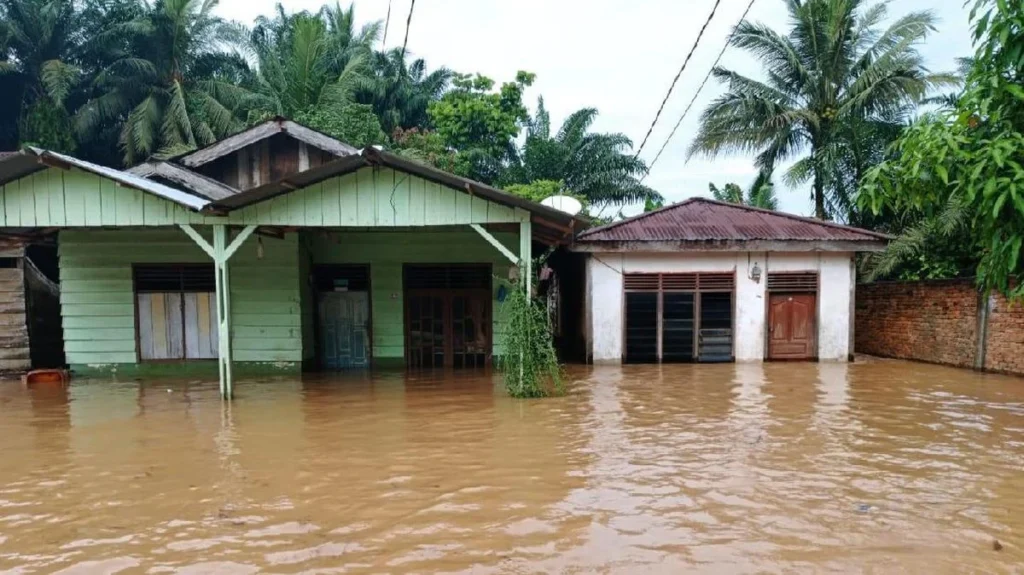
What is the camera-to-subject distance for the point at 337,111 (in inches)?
777

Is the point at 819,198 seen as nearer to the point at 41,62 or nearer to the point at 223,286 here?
the point at 223,286

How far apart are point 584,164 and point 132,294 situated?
17885mm

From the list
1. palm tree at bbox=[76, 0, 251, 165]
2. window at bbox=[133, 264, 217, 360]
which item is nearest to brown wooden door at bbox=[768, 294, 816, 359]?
window at bbox=[133, 264, 217, 360]

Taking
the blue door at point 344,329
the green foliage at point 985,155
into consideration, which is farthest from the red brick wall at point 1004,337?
the blue door at point 344,329

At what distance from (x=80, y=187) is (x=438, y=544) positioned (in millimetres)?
7794

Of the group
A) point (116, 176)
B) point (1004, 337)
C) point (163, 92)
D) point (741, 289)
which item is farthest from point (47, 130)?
point (1004, 337)

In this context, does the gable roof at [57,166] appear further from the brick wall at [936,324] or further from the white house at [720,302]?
the brick wall at [936,324]

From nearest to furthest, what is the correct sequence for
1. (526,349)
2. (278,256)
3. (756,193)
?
(526,349) → (278,256) → (756,193)

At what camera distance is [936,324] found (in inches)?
506

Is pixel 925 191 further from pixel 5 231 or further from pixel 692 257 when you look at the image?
pixel 5 231

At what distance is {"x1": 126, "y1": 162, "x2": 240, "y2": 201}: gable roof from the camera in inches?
482

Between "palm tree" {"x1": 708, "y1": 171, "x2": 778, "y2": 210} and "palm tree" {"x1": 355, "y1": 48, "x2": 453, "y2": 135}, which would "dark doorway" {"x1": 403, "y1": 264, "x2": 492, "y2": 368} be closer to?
"palm tree" {"x1": 708, "y1": 171, "x2": 778, "y2": 210}

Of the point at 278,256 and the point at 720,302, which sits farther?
the point at 720,302

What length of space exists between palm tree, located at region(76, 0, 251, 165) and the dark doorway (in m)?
14.9
